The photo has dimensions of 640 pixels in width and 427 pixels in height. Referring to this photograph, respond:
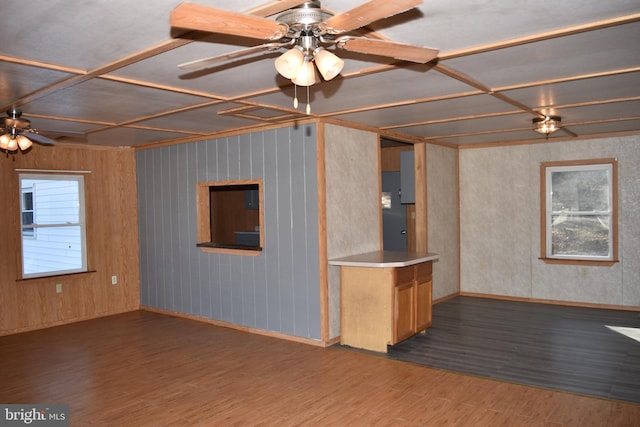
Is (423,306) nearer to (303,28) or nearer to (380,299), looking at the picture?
(380,299)

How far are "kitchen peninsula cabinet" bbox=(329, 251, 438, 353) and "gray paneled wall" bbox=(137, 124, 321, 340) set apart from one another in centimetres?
32

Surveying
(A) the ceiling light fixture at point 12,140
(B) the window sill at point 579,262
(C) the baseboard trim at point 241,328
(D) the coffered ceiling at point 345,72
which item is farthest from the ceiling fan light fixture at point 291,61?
(B) the window sill at point 579,262

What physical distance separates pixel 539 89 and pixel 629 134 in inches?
135

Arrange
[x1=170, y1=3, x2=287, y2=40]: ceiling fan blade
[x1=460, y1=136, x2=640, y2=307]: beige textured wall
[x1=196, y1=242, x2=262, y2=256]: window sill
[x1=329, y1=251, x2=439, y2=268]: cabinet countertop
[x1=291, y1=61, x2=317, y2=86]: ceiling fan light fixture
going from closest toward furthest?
1. [x1=170, y1=3, x2=287, y2=40]: ceiling fan blade
2. [x1=291, y1=61, x2=317, y2=86]: ceiling fan light fixture
3. [x1=329, y1=251, x2=439, y2=268]: cabinet countertop
4. [x1=196, y1=242, x2=262, y2=256]: window sill
5. [x1=460, y1=136, x2=640, y2=307]: beige textured wall

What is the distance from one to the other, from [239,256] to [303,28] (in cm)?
400

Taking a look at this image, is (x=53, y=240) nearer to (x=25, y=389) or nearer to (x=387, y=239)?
(x=25, y=389)

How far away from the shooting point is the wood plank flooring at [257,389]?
336 centimetres

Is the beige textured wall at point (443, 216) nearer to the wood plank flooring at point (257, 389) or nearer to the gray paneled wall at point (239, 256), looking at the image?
the gray paneled wall at point (239, 256)

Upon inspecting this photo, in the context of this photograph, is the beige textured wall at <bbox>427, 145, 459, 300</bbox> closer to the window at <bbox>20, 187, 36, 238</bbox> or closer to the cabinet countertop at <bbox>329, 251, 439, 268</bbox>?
the cabinet countertop at <bbox>329, 251, 439, 268</bbox>

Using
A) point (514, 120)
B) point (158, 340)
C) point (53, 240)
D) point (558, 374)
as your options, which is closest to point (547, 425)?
point (558, 374)

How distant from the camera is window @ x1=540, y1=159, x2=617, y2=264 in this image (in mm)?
6613

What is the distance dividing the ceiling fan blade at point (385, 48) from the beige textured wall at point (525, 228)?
551 centimetres

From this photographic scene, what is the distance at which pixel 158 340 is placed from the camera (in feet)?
17.7

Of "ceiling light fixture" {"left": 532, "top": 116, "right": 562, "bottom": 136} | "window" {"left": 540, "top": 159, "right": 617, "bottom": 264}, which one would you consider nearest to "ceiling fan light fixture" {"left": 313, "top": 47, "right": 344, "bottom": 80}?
"ceiling light fixture" {"left": 532, "top": 116, "right": 562, "bottom": 136}
